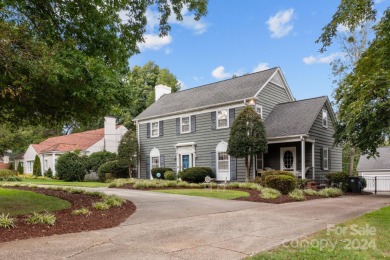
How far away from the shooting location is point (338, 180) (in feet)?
64.7

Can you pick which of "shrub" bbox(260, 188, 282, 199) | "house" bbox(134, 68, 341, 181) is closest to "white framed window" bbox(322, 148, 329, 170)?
"house" bbox(134, 68, 341, 181)

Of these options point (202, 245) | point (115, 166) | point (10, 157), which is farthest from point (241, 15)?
point (10, 157)

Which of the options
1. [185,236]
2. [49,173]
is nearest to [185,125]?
[49,173]

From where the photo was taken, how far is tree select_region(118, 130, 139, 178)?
2639 cm

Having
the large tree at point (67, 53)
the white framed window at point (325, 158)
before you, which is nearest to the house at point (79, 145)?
the white framed window at point (325, 158)

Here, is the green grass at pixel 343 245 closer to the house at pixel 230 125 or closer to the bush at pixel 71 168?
the house at pixel 230 125

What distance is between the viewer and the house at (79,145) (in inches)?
1284

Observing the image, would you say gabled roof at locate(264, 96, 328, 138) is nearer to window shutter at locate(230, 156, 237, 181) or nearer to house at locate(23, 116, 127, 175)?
window shutter at locate(230, 156, 237, 181)

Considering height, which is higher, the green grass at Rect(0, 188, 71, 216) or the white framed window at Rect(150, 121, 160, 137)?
the white framed window at Rect(150, 121, 160, 137)

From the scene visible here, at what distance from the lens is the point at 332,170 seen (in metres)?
23.1

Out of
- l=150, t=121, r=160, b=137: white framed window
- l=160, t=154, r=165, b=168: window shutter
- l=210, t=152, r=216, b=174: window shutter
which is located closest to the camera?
l=210, t=152, r=216, b=174: window shutter

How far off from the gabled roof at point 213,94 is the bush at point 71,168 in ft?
20.9

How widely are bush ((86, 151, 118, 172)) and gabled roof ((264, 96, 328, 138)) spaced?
44.8ft

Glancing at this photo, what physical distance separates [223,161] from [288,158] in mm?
4072
